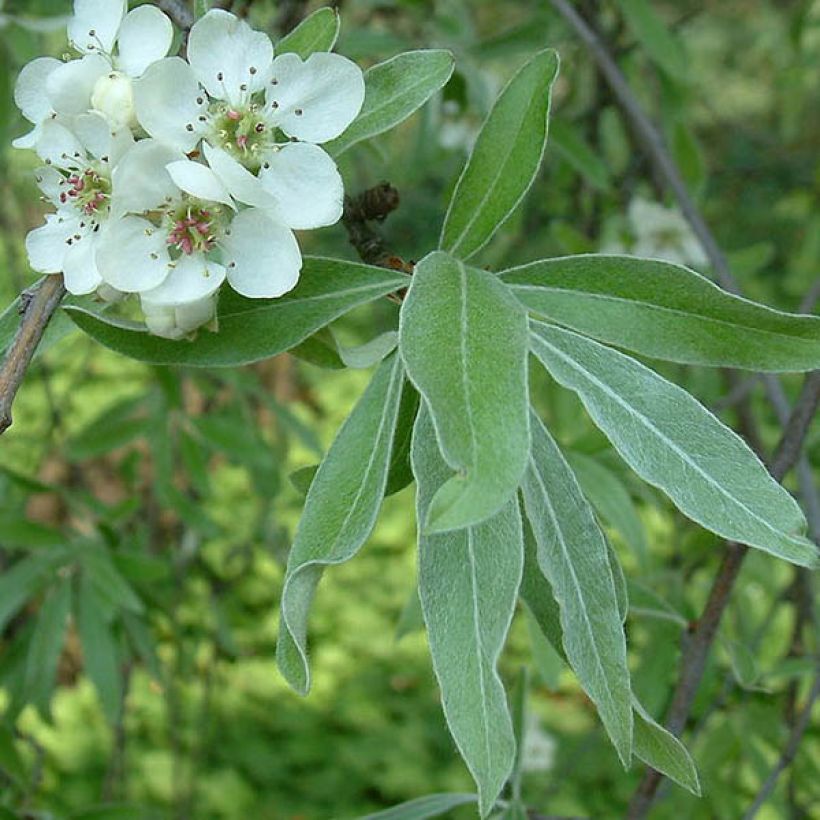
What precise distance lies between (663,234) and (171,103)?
1286 mm

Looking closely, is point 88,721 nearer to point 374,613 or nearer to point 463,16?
point 374,613

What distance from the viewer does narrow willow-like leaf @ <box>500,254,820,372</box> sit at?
2.47 ft

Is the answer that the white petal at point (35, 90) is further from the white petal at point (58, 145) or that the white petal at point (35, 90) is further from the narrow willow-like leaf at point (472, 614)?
the narrow willow-like leaf at point (472, 614)

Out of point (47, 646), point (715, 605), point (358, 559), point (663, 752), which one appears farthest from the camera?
point (358, 559)

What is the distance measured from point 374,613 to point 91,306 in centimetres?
272

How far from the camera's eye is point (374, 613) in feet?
11.3

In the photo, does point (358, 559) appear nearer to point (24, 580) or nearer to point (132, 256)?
point (24, 580)

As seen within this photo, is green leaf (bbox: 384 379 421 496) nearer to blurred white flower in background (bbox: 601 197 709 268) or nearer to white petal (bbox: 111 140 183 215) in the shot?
white petal (bbox: 111 140 183 215)

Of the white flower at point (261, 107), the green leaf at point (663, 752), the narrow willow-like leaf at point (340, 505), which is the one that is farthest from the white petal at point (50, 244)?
the green leaf at point (663, 752)

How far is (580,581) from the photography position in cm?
74

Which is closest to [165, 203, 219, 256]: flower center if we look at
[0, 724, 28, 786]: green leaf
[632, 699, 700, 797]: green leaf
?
[632, 699, 700, 797]: green leaf

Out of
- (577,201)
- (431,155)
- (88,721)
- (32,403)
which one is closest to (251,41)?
(431,155)

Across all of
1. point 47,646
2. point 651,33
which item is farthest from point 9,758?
point 651,33

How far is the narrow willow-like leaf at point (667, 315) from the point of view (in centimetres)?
75
